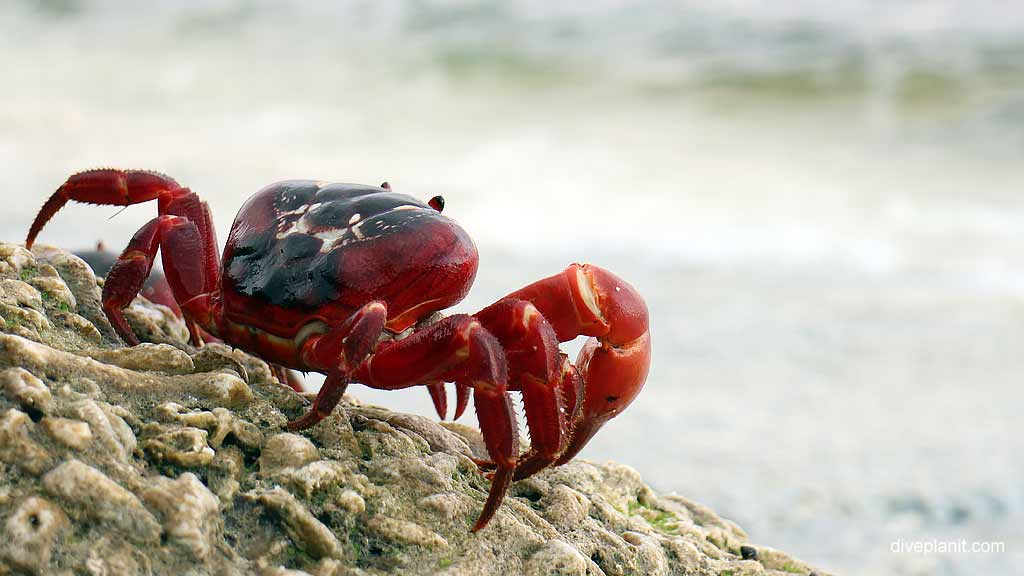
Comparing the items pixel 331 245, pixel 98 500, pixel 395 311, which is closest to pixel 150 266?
pixel 331 245

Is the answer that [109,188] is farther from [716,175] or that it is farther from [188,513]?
[716,175]

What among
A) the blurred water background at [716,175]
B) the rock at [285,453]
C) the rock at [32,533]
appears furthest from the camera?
the blurred water background at [716,175]

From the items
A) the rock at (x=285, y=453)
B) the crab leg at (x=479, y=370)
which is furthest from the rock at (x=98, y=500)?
the crab leg at (x=479, y=370)

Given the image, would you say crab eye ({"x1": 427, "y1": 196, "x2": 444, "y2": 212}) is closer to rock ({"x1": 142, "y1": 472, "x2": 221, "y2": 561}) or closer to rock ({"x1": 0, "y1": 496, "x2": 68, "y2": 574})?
rock ({"x1": 142, "y1": 472, "x2": 221, "y2": 561})

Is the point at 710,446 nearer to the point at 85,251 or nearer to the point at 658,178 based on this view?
the point at 85,251

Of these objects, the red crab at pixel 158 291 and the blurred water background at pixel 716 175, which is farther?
the blurred water background at pixel 716 175

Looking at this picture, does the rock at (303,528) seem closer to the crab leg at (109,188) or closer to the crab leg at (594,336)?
the crab leg at (594,336)

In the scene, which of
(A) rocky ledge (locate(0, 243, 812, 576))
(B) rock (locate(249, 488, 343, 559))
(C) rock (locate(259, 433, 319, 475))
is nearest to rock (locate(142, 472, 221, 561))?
(A) rocky ledge (locate(0, 243, 812, 576))
